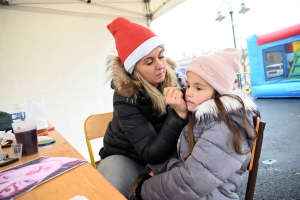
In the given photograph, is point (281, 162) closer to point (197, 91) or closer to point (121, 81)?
point (197, 91)

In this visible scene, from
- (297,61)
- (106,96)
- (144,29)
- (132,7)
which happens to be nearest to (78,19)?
(132,7)

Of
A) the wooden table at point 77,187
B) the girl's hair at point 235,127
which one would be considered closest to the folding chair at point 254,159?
the girl's hair at point 235,127

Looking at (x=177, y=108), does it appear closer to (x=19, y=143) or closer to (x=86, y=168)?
(x=86, y=168)

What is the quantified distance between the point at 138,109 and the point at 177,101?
0.20 meters

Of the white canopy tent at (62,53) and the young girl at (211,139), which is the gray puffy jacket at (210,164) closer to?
the young girl at (211,139)

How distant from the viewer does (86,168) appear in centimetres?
55

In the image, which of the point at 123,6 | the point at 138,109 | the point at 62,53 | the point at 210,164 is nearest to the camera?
the point at 210,164

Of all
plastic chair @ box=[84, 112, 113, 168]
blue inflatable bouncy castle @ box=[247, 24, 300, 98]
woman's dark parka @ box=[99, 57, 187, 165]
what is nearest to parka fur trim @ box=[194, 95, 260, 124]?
woman's dark parka @ box=[99, 57, 187, 165]

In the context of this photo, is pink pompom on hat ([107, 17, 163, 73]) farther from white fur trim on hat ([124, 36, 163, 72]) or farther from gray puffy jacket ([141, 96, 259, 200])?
gray puffy jacket ([141, 96, 259, 200])

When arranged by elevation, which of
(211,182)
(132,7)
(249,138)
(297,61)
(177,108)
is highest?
(132,7)

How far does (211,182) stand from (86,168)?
383 mm

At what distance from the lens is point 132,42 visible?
39.0 inches

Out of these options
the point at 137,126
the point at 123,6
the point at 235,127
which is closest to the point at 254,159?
the point at 235,127

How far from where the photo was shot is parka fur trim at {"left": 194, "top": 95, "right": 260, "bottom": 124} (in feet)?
2.23
